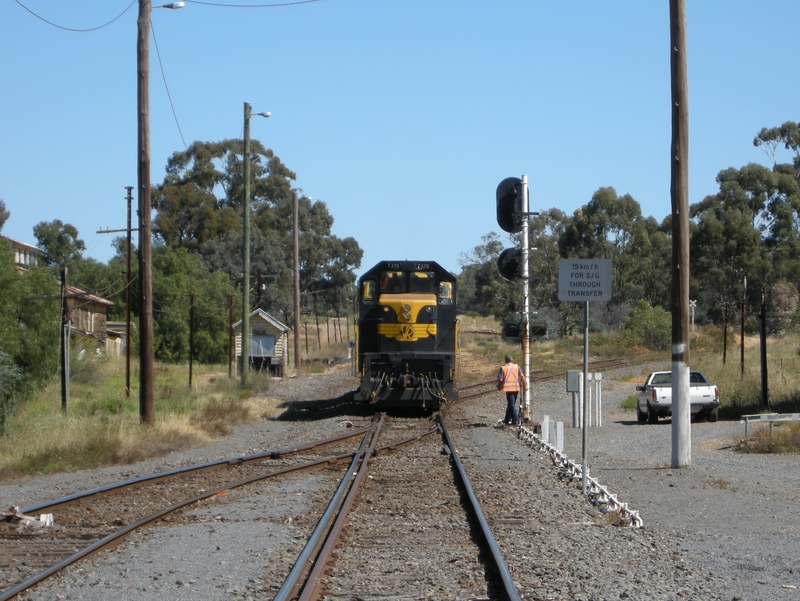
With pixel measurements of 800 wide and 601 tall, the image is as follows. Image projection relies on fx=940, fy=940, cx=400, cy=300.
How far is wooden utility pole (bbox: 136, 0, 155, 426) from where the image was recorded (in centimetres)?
1845

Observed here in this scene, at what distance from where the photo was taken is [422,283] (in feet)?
78.6

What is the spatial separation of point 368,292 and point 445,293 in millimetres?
1979

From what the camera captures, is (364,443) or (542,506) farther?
(364,443)

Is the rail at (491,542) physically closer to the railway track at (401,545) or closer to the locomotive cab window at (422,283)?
the railway track at (401,545)

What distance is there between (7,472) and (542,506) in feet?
25.5

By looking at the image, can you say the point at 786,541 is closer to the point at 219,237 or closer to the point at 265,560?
the point at 265,560

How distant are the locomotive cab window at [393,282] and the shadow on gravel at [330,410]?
335cm

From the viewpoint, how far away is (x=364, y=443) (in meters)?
17.2

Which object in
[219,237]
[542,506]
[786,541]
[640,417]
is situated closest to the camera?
[786,541]

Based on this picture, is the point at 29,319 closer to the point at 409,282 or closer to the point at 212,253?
the point at 409,282

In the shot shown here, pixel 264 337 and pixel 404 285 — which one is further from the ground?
pixel 404 285

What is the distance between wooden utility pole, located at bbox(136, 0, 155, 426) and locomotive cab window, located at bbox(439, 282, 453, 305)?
784 centimetres

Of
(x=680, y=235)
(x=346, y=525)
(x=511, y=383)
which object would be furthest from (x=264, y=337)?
(x=346, y=525)

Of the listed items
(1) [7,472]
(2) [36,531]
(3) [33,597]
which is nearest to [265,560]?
(3) [33,597]
